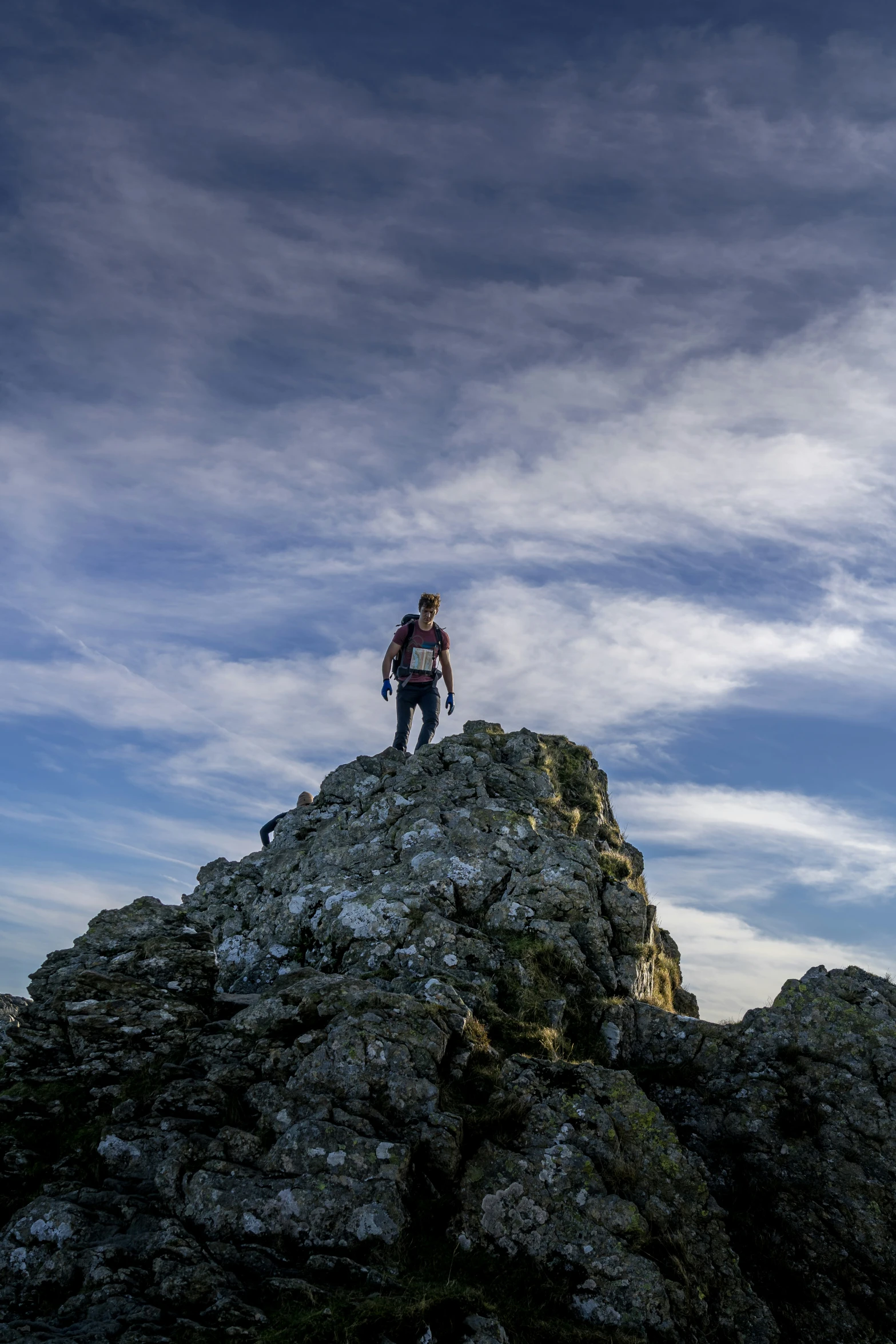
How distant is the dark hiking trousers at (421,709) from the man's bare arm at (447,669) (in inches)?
15.5

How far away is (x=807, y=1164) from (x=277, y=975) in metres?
10.2

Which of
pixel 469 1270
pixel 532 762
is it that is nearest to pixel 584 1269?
pixel 469 1270

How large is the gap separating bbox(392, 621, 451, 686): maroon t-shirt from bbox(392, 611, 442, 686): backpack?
24mm

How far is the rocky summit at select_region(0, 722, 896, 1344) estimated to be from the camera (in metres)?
9.52

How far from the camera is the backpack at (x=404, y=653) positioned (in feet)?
87.8

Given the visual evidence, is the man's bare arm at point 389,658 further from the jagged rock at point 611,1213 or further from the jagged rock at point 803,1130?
the jagged rock at point 611,1213

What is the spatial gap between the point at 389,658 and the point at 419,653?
3.30 feet

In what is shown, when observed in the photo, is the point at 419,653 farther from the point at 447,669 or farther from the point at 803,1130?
the point at 803,1130

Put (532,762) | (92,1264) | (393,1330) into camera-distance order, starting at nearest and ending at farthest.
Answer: (393,1330), (92,1264), (532,762)

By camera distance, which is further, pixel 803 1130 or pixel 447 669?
pixel 447 669

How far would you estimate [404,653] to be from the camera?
26.8m

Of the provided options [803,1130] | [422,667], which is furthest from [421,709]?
[803,1130]

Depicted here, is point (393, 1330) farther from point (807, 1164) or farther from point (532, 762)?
point (532, 762)

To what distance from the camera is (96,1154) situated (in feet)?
37.3
